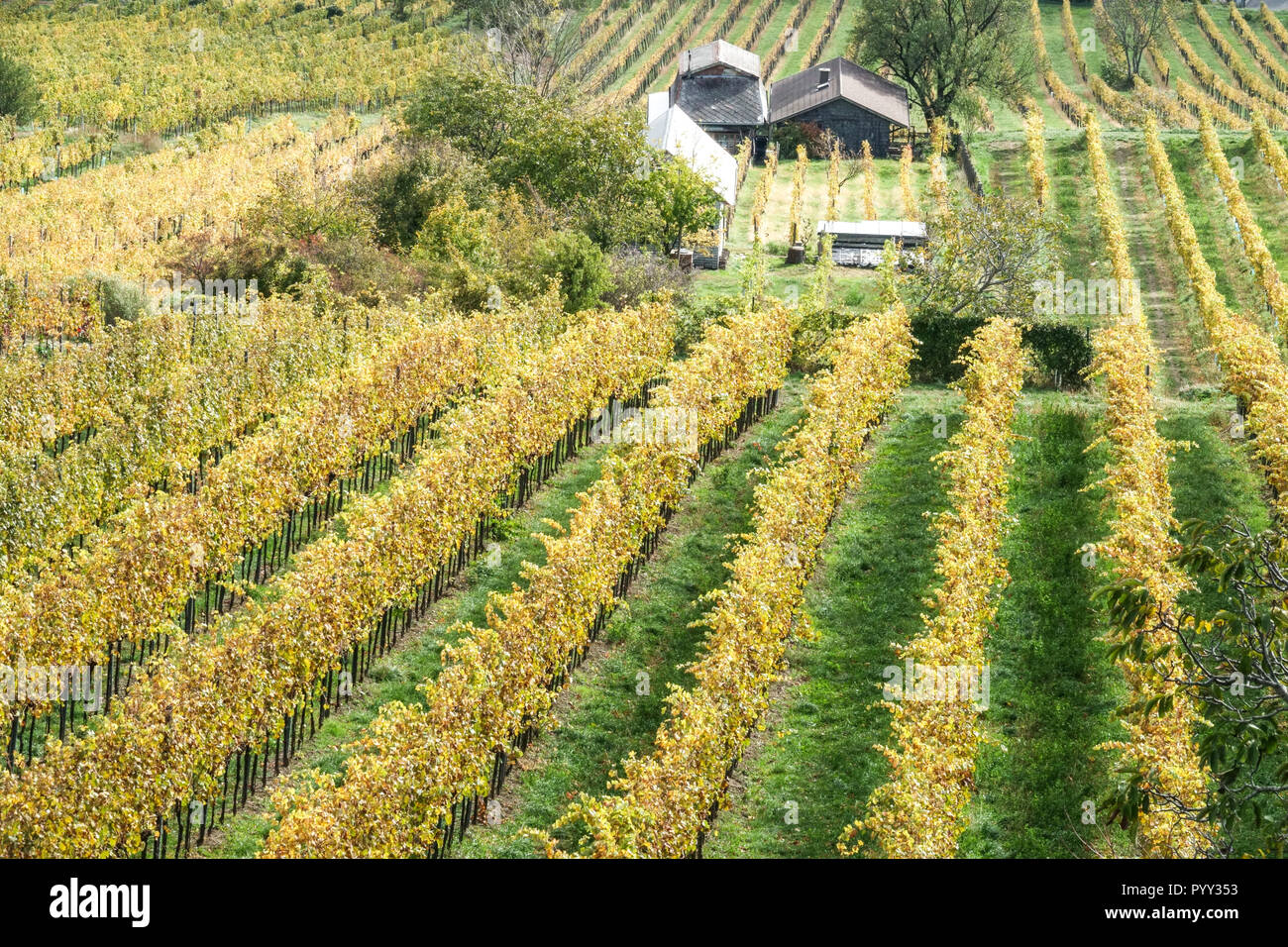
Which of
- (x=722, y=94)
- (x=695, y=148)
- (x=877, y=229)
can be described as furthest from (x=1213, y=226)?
(x=722, y=94)

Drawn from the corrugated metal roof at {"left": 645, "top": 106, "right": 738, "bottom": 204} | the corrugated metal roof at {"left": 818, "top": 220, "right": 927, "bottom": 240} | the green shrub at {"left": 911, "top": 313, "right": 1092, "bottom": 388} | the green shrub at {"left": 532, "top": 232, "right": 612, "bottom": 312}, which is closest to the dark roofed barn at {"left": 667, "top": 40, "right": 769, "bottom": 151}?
the corrugated metal roof at {"left": 645, "top": 106, "right": 738, "bottom": 204}

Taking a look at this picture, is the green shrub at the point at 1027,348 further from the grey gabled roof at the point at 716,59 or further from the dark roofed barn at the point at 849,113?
the grey gabled roof at the point at 716,59

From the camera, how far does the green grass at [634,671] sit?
77.3 feet

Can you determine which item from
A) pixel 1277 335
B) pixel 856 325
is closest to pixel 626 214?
pixel 856 325

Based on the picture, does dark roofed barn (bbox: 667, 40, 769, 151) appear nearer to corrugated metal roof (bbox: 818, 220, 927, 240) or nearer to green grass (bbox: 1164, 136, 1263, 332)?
corrugated metal roof (bbox: 818, 220, 927, 240)

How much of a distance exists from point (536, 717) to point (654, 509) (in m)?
6.20

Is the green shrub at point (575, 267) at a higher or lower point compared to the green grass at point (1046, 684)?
higher

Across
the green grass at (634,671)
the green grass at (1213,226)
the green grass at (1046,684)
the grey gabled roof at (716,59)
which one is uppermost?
the grey gabled roof at (716,59)

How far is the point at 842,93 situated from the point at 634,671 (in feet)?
175

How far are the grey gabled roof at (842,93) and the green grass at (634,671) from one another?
141 feet

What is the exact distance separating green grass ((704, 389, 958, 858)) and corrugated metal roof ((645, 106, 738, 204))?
26007 millimetres

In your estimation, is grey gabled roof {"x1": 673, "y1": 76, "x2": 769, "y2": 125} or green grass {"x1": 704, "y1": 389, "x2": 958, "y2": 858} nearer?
green grass {"x1": 704, "y1": 389, "x2": 958, "y2": 858}

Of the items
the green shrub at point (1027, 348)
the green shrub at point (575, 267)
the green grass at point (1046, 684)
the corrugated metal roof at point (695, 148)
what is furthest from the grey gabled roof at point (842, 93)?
the green grass at point (1046, 684)

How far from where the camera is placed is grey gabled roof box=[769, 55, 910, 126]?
74375 millimetres
